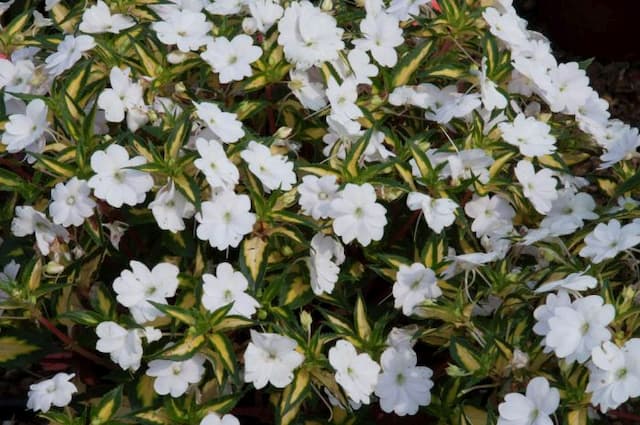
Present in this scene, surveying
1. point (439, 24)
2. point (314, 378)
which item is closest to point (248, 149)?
point (314, 378)

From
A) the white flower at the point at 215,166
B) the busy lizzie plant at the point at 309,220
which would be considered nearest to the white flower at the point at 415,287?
the busy lizzie plant at the point at 309,220

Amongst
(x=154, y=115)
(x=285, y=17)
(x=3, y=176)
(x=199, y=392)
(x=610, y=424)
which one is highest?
(x=285, y=17)

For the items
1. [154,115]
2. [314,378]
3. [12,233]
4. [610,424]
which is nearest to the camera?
[314,378]

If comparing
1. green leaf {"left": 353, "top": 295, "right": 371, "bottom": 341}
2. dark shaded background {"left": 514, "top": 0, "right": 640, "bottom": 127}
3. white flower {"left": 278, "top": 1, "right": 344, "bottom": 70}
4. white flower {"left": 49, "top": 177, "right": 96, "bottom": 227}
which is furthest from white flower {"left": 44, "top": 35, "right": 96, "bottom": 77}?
dark shaded background {"left": 514, "top": 0, "right": 640, "bottom": 127}

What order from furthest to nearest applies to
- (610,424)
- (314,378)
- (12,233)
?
(610,424), (12,233), (314,378)

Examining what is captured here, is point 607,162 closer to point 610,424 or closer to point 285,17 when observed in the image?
point 285,17

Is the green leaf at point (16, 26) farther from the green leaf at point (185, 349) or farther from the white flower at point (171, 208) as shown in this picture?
the green leaf at point (185, 349)
